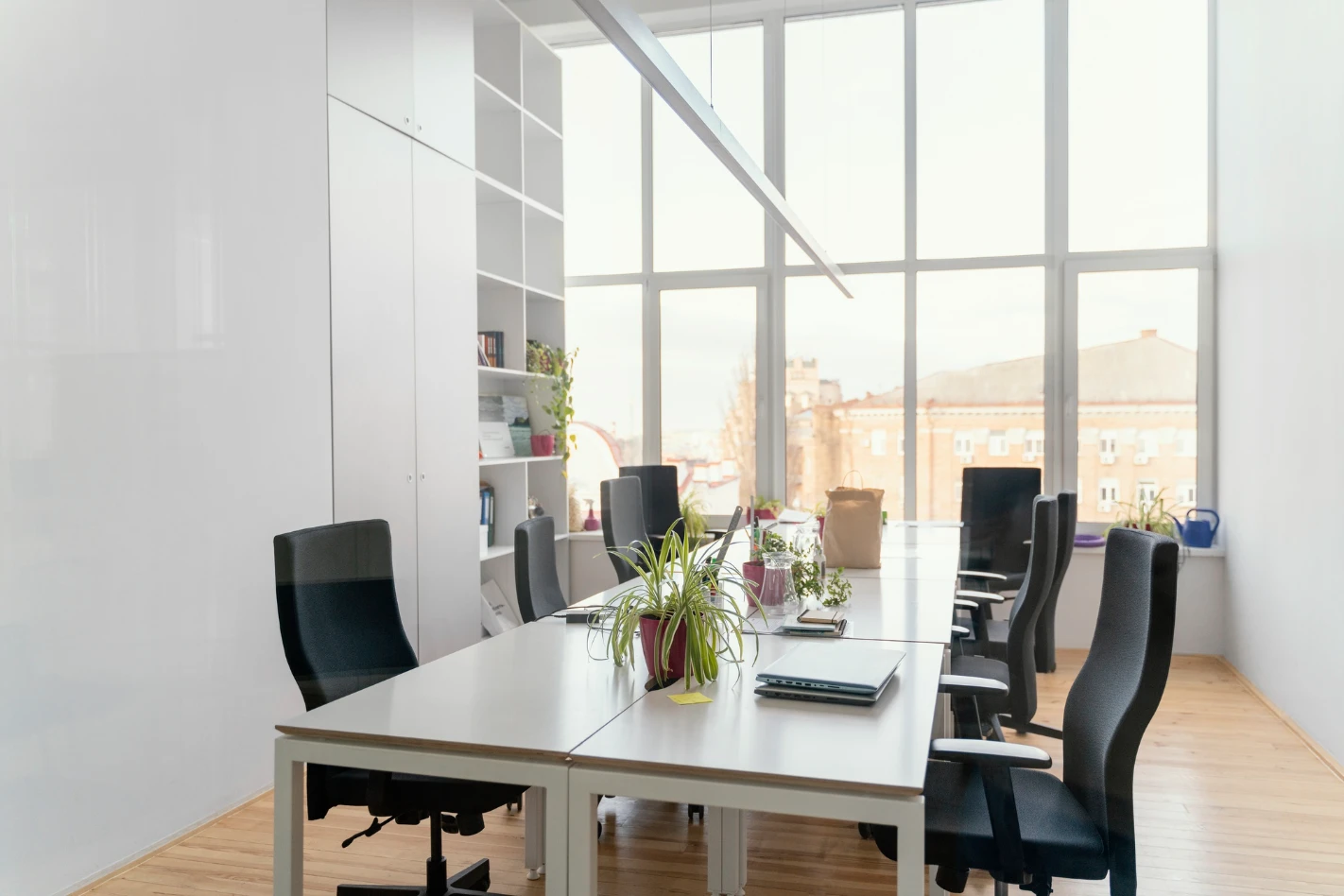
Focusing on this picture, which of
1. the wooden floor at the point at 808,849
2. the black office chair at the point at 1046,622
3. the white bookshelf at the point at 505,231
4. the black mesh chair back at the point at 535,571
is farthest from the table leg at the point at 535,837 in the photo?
the white bookshelf at the point at 505,231

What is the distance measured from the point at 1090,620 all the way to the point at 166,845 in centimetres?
514

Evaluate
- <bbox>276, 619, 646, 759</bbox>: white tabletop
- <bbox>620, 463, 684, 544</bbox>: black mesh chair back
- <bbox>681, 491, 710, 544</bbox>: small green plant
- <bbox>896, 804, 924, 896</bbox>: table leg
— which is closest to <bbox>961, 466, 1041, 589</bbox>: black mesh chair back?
<bbox>681, 491, 710, 544</bbox>: small green plant

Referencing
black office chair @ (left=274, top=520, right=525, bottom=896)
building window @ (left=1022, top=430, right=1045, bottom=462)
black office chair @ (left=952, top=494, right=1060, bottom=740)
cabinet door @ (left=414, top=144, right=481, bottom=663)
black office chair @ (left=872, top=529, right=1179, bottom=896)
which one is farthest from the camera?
Result: building window @ (left=1022, top=430, right=1045, bottom=462)

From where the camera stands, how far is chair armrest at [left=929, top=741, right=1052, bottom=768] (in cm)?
206

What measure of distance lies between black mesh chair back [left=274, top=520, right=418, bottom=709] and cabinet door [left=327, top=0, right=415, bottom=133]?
7.50 ft

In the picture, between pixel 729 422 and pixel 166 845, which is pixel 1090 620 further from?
pixel 166 845

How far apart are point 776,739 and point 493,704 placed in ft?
2.15

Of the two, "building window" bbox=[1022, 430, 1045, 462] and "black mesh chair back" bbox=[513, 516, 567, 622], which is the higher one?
"building window" bbox=[1022, 430, 1045, 462]

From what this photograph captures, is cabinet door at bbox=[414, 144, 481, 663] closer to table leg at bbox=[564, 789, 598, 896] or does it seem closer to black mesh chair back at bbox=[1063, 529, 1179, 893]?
table leg at bbox=[564, 789, 598, 896]

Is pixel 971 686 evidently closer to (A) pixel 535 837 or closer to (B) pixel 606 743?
(B) pixel 606 743

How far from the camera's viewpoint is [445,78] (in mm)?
5074

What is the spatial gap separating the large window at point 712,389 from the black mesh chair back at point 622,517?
1816mm

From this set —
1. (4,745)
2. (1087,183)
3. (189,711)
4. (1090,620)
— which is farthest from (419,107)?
(1090,620)

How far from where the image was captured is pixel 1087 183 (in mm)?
6352
